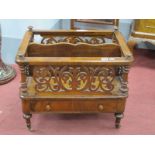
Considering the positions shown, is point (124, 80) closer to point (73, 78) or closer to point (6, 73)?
point (73, 78)

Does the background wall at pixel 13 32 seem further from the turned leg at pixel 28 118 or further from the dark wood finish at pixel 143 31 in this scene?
the turned leg at pixel 28 118

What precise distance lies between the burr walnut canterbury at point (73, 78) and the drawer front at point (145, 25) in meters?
0.84

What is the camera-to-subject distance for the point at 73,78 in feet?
5.21

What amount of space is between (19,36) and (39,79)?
46.6 inches

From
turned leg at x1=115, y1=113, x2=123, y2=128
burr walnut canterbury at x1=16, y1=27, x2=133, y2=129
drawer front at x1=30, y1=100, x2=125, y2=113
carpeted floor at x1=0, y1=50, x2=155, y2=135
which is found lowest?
carpeted floor at x1=0, y1=50, x2=155, y2=135

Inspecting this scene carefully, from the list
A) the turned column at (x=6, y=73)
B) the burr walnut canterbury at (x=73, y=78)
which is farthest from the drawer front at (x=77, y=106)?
the turned column at (x=6, y=73)

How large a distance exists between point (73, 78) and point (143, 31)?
1.31 meters

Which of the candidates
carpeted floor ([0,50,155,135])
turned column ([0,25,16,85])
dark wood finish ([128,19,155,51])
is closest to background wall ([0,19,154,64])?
turned column ([0,25,16,85])

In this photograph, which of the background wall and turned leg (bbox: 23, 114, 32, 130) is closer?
turned leg (bbox: 23, 114, 32, 130)

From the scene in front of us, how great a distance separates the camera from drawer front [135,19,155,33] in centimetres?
252

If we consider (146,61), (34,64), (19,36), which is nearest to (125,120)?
(34,64)

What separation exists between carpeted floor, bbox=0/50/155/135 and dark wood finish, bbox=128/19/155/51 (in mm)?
562

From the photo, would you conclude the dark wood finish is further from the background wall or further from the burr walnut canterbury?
the background wall

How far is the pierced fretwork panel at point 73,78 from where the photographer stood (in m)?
1.56
